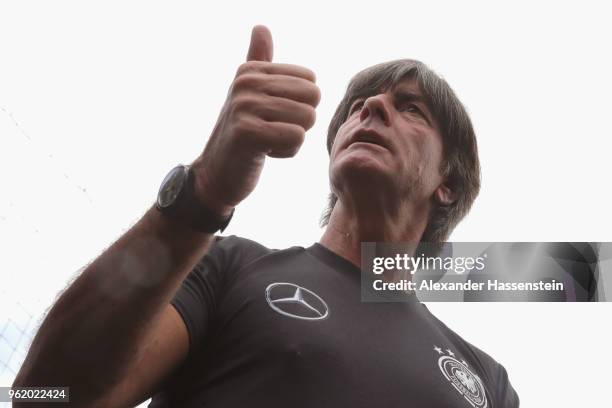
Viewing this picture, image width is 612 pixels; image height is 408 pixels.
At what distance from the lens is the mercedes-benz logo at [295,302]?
1.72m

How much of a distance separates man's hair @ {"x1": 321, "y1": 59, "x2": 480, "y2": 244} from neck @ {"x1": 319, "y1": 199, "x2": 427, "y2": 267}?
43 cm

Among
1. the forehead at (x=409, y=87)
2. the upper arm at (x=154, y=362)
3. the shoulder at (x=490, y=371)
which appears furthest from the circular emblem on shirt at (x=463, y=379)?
the forehead at (x=409, y=87)

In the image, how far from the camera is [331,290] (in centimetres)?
197

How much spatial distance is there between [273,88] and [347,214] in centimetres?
144

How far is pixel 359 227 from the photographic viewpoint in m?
2.52

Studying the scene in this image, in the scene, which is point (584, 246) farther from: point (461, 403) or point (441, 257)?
point (461, 403)

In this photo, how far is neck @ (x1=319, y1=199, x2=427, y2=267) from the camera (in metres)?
2.43

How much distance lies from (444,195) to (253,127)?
2.07 metres

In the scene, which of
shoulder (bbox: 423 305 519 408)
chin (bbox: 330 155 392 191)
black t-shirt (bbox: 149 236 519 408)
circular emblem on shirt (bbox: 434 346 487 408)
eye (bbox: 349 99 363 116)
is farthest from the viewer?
eye (bbox: 349 99 363 116)

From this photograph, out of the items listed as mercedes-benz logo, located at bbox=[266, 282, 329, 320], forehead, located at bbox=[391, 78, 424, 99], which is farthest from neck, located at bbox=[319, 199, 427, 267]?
forehead, located at bbox=[391, 78, 424, 99]

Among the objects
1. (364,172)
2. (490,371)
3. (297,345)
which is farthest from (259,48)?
(490,371)

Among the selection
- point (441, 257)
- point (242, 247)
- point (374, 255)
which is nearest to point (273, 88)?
point (242, 247)

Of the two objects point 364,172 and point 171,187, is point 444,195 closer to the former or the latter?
point 364,172

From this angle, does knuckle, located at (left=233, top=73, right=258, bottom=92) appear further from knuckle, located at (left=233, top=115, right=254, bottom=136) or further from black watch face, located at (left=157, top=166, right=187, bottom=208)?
black watch face, located at (left=157, top=166, right=187, bottom=208)
